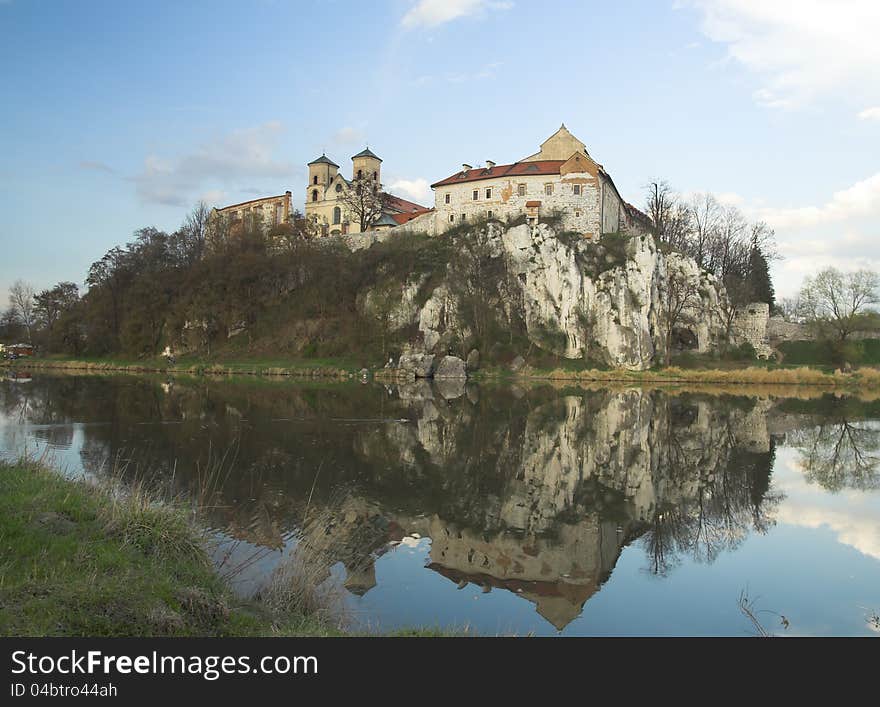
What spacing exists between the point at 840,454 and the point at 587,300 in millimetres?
39382

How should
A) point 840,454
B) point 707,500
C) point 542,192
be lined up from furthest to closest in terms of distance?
point 542,192 → point 840,454 → point 707,500

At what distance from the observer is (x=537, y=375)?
5381 centimetres

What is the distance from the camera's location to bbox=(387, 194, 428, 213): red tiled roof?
81.5 m

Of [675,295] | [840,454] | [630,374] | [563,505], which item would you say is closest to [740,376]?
[630,374]

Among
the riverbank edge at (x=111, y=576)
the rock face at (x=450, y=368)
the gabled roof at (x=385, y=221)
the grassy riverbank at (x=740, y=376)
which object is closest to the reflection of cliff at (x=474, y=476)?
the riverbank edge at (x=111, y=576)

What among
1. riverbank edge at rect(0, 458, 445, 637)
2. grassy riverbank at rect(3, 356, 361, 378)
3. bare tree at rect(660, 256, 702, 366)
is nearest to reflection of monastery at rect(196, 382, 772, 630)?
riverbank edge at rect(0, 458, 445, 637)

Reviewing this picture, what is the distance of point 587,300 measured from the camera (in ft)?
193

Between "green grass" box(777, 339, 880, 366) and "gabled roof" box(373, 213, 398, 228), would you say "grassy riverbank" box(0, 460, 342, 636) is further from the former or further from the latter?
"gabled roof" box(373, 213, 398, 228)

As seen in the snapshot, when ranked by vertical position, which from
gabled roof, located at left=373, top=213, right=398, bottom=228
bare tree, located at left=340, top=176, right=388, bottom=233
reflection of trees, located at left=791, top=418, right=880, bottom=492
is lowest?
reflection of trees, located at left=791, top=418, right=880, bottom=492

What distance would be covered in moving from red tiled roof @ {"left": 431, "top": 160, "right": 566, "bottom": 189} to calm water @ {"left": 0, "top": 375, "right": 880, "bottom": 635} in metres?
41.9

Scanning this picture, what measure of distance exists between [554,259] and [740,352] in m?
19.3

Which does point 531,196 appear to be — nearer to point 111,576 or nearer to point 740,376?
point 740,376
